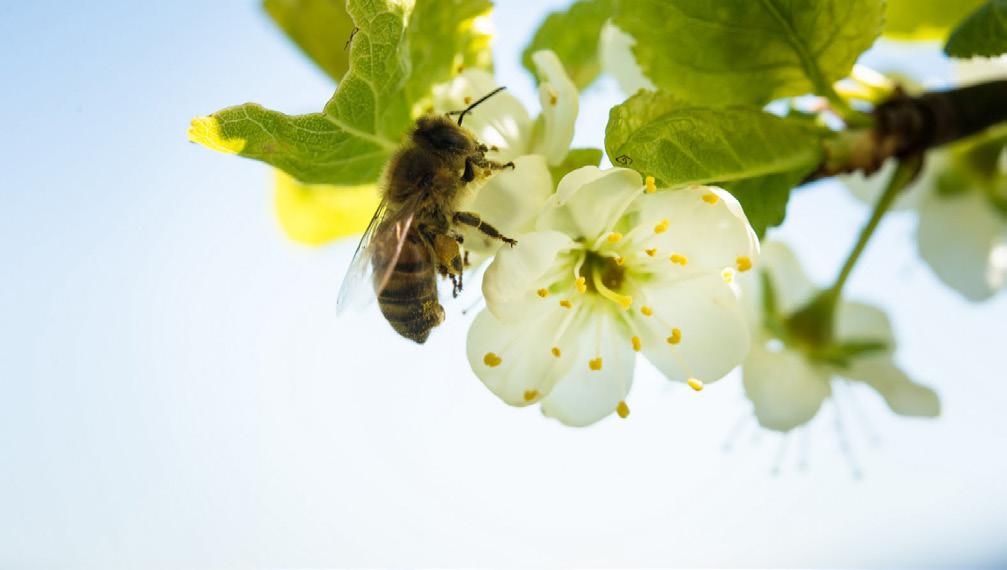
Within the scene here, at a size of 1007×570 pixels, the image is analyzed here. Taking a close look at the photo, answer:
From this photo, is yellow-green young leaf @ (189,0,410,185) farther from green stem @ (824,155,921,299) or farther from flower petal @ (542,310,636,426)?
green stem @ (824,155,921,299)

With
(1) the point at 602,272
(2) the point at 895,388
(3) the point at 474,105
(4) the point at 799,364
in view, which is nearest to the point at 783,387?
(4) the point at 799,364

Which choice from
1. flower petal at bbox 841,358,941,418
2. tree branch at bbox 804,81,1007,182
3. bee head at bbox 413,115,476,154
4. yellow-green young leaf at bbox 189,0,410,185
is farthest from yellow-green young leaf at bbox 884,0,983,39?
yellow-green young leaf at bbox 189,0,410,185

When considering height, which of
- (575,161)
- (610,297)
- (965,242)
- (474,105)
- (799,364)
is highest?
(474,105)

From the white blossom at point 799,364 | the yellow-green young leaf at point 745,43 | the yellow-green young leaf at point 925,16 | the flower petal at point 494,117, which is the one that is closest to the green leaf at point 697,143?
the yellow-green young leaf at point 745,43

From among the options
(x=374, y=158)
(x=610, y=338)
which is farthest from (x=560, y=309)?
(x=374, y=158)

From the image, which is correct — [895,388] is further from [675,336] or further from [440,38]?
[440,38]

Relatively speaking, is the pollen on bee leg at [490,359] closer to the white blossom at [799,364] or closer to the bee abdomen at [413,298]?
the bee abdomen at [413,298]
